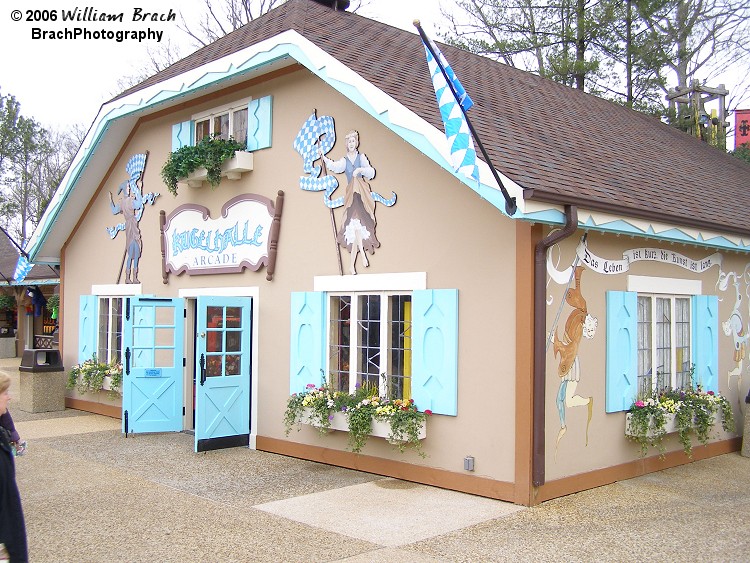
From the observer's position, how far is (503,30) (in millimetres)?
21703

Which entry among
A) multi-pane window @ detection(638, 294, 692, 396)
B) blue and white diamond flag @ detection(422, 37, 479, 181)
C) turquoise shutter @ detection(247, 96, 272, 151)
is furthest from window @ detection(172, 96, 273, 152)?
multi-pane window @ detection(638, 294, 692, 396)

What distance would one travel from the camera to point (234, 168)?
34.2ft

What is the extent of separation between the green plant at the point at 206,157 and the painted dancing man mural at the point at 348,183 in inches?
47.4

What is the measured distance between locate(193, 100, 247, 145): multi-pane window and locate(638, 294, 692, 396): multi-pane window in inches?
221

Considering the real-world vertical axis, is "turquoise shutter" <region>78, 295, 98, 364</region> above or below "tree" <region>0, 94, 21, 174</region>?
below

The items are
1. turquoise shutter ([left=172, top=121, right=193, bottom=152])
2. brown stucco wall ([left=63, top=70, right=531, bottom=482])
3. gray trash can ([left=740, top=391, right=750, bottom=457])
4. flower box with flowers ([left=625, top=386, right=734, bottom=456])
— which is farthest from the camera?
turquoise shutter ([left=172, top=121, right=193, bottom=152])

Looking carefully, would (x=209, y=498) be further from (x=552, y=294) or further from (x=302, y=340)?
(x=552, y=294)

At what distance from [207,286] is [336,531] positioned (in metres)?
5.51

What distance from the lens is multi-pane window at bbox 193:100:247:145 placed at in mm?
10852

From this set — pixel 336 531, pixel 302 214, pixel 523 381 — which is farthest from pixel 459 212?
pixel 336 531

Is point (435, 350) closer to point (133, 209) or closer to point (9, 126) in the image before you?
point (133, 209)

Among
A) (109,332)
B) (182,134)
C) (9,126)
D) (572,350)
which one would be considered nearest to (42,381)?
(109,332)

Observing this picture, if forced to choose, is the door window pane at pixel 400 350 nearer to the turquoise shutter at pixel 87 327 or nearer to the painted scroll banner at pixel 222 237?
the painted scroll banner at pixel 222 237

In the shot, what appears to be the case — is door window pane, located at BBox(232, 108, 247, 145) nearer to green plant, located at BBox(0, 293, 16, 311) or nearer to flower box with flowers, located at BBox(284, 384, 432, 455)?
flower box with flowers, located at BBox(284, 384, 432, 455)
